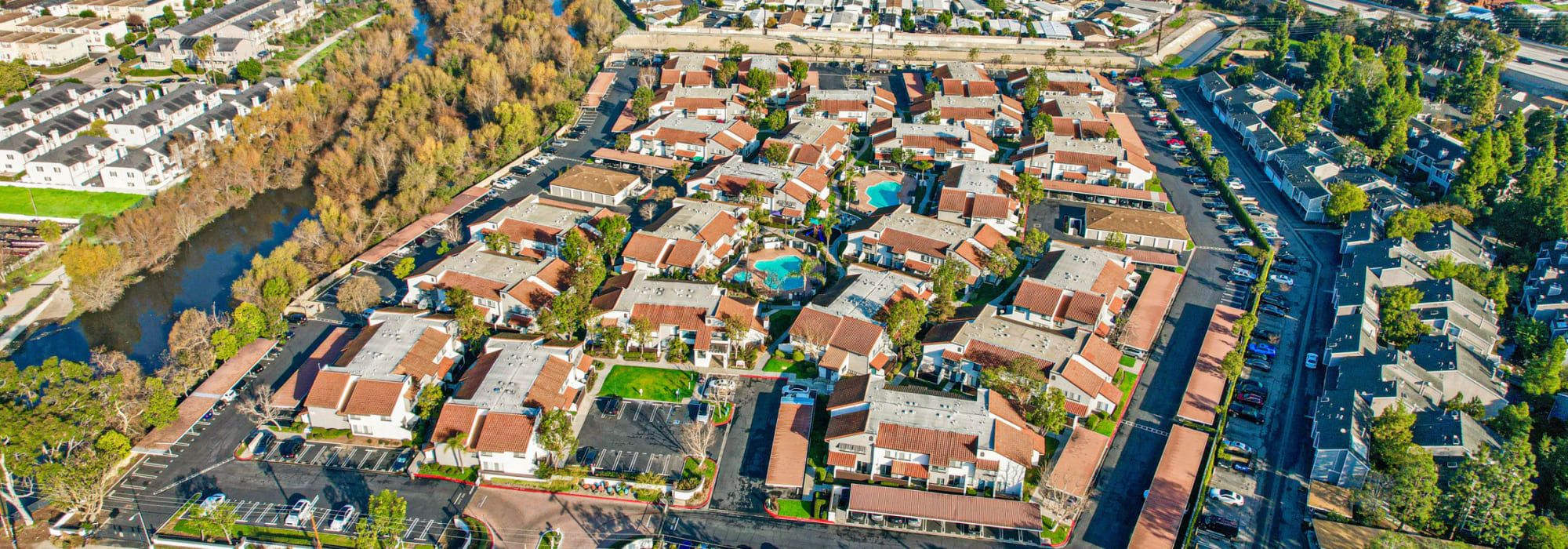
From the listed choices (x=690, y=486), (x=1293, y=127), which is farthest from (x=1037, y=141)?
(x=690, y=486)

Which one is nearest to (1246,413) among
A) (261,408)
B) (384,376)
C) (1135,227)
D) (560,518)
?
(1135,227)

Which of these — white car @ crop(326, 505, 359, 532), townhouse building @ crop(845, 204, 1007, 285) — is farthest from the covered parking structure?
white car @ crop(326, 505, 359, 532)

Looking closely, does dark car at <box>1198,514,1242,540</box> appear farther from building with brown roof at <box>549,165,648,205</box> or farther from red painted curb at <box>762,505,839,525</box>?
building with brown roof at <box>549,165,648,205</box>

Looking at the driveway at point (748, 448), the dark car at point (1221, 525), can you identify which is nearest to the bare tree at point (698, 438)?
the driveway at point (748, 448)

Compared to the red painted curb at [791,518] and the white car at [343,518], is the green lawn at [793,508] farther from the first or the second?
the white car at [343,518]

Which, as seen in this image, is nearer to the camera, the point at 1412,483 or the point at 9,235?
the point at 1412,483

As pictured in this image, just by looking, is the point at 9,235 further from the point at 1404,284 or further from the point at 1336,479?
the point at 1404,284

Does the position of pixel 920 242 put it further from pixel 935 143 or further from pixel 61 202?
pixel 61 202
